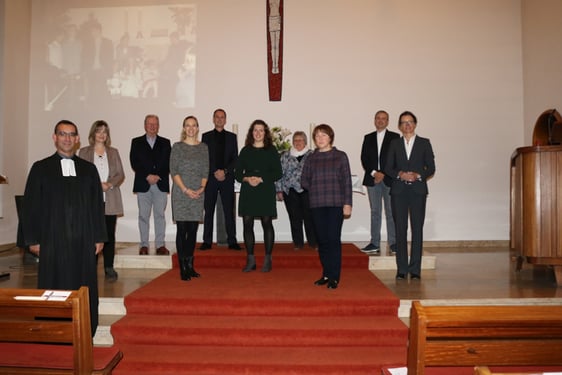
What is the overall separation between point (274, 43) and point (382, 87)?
5.94 ft

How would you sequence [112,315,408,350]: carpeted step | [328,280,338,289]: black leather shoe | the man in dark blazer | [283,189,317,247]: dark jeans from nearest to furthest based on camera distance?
[112,315,408,350]: carpeted step → [328,280,338,289]: black leather shoe → the man in dark blazer → [283,189,317,247]: dark jeans

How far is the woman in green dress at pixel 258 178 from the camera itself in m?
4.36

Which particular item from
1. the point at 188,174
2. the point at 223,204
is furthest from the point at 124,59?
the point at 188,174

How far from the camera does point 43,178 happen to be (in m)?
2.83

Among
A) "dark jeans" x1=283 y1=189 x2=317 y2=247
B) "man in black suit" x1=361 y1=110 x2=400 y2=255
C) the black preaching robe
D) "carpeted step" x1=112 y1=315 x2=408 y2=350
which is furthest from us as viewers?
"dark jeans" x1=283 y1=189 x2=317 y2=247

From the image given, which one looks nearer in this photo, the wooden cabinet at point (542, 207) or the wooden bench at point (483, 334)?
the wooden bench at point (483, 334)

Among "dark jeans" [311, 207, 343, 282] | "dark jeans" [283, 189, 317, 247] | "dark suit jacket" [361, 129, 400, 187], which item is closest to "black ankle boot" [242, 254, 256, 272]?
"dark jeans" [311, 207, 343, 282]

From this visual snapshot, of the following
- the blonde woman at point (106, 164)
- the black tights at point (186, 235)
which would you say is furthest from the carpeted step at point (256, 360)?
the blonde woman at point (106, 164)

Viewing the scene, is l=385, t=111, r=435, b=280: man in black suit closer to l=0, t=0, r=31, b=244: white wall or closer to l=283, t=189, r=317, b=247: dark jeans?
l=283, t=189, r=317, b=247: dark jeans

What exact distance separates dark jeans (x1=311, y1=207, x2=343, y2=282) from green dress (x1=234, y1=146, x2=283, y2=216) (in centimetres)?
55

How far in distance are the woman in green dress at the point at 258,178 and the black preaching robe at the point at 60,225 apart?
1.71m

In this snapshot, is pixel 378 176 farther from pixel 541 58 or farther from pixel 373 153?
pixel 541 58

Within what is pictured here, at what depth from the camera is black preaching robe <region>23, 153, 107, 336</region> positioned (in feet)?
9.23

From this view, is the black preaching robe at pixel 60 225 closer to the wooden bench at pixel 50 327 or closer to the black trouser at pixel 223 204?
the wooden bench at pixel 50 327
